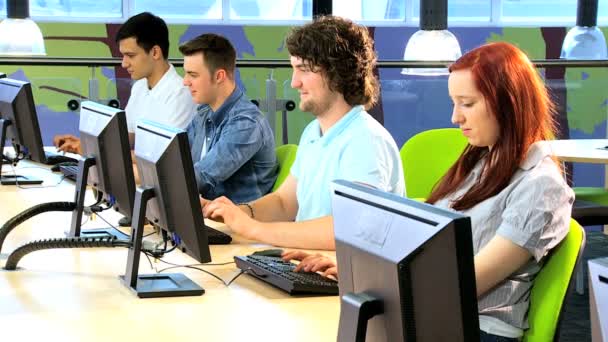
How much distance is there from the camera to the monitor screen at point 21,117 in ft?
12.3

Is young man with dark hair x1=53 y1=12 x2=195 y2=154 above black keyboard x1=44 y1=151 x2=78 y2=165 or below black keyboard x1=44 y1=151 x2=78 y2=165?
above

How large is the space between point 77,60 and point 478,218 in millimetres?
3866

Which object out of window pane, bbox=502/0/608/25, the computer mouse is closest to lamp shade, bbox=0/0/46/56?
the computer mouse

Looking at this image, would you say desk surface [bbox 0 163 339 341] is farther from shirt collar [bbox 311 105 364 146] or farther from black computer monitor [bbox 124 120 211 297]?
shirt collar [bbox 311 105 364 146]

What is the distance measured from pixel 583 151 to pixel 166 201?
3151mm

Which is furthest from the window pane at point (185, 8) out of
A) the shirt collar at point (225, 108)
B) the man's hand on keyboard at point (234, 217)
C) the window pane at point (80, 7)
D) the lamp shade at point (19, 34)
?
the man's hand on keyboard at point (234, 217)

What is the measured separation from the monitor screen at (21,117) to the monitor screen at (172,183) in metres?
1.38

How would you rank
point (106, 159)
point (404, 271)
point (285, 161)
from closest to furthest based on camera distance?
1. point (404, 271)
2. point (106, 159)
3. point (285, 161)

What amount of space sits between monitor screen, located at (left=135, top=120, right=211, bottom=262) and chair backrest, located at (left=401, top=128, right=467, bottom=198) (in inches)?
59.5

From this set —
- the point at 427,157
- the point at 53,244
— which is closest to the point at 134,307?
the point at 53,244

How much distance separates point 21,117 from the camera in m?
3.87

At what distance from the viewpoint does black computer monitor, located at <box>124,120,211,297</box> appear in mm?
2180

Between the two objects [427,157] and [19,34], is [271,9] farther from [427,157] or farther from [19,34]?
[427,157]

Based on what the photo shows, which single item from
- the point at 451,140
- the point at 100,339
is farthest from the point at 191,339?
the point at 451,140
